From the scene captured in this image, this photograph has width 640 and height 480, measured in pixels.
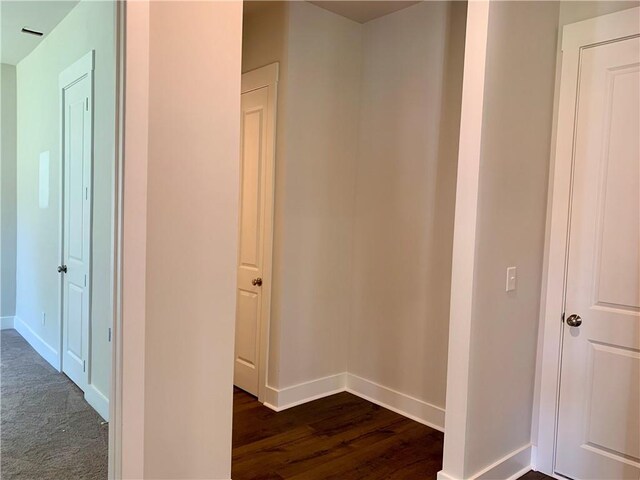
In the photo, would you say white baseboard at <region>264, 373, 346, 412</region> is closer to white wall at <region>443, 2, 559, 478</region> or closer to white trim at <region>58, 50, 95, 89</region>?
white wall at <region>443, 2, 559, 478</region>

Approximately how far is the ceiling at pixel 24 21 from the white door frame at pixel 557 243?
2289 millimetres

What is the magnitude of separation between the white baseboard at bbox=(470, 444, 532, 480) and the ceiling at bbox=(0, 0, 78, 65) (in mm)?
2607

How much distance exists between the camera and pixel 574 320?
8.20 ft

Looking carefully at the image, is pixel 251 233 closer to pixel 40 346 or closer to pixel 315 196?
pixel 315 196

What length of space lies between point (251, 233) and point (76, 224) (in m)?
1.77

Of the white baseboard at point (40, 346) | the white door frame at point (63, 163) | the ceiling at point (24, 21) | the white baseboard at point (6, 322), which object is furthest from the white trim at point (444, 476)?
the ceiling at point (24, 21)

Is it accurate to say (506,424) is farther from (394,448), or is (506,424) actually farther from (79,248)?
(79,248)

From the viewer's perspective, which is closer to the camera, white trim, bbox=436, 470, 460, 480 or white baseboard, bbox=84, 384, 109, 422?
white baseboard, bbox=84, 384, 109, 422

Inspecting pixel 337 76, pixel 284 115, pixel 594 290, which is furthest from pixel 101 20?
pixel 594 290

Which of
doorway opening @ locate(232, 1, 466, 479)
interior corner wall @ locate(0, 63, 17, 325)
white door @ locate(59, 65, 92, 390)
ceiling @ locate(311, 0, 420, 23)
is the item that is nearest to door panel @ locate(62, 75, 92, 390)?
white door @ locate(59, 65, 92, 390)

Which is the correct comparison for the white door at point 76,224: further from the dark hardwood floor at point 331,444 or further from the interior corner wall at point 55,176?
the dark hardwood floor at point 331,444

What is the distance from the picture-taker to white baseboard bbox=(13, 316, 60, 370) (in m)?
1.85

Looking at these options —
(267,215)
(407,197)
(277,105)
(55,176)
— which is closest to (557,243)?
(407,197)

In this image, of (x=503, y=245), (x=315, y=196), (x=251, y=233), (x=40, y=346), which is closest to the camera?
(x=40, y=346)
